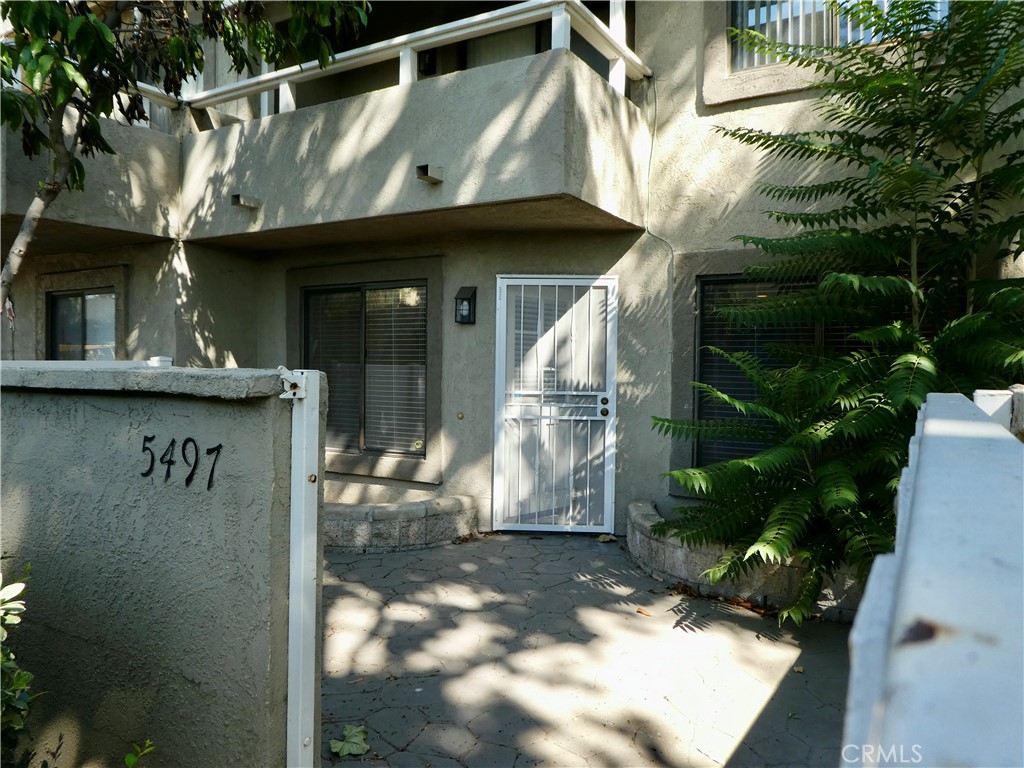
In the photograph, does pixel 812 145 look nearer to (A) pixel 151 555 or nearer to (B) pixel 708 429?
(B) pixel 708 429

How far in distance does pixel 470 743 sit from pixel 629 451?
3625 millimetres

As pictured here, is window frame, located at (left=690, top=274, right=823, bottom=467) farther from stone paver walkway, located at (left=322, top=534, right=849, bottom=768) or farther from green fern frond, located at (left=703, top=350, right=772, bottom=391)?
stone paver walkway, located at (left=322, top=534, right=849, bottom=768)

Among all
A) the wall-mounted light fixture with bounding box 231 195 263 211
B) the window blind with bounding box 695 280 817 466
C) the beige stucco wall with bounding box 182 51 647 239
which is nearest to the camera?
the beige stucco wall with bounding box 182 51 647 239

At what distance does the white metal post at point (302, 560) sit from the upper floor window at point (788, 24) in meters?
5.05

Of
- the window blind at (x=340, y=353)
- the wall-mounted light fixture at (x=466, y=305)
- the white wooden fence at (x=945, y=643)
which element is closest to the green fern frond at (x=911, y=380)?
the white wooden fence at (x=945, y=643)

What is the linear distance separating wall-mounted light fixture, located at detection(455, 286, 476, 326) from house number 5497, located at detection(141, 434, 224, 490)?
429cm

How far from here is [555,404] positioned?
6.47m

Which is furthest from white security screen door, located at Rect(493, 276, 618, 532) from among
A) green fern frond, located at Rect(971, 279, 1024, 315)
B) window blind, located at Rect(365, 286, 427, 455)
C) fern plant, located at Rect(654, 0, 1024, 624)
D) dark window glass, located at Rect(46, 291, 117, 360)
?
dark window glass, located at Rect(46, 291, 117, 360)

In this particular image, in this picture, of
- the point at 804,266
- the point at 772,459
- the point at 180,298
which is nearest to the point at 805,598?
the point at 772,459

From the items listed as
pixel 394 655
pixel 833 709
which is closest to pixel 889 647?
pixel 833 709

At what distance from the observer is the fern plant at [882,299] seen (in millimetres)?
3896

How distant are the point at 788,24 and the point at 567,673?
556 centimetres

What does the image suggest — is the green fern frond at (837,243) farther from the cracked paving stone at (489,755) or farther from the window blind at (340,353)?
the window blind at (340,353)

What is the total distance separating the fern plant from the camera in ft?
12.8
